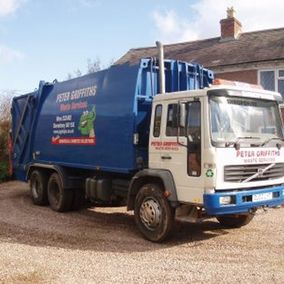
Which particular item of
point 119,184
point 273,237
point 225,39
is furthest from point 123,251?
point 225,39

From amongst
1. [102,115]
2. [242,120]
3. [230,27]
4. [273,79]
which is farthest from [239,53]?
[242,120]

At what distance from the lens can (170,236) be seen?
8516 millimetres

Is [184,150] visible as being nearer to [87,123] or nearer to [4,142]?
[87,123]

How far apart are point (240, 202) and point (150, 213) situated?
165 cm

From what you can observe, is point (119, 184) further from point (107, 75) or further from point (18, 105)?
point (18, 105)

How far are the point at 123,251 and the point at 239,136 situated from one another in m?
2.62

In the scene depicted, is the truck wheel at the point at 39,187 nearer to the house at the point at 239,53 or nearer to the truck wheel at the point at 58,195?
the truck wheel at the point at 58,195

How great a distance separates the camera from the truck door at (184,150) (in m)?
7.82

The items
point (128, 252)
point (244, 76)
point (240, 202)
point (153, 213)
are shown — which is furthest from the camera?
point (244, 76)

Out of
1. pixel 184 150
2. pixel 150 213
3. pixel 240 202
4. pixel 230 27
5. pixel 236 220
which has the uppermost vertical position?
pixel 230 27

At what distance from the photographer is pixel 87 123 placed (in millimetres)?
10422

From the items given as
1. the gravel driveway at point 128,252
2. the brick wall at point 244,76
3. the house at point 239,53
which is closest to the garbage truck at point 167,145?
the gravel driveway at point 128,252

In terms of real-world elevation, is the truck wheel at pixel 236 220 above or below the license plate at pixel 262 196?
below

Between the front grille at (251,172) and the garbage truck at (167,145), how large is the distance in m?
0.02
